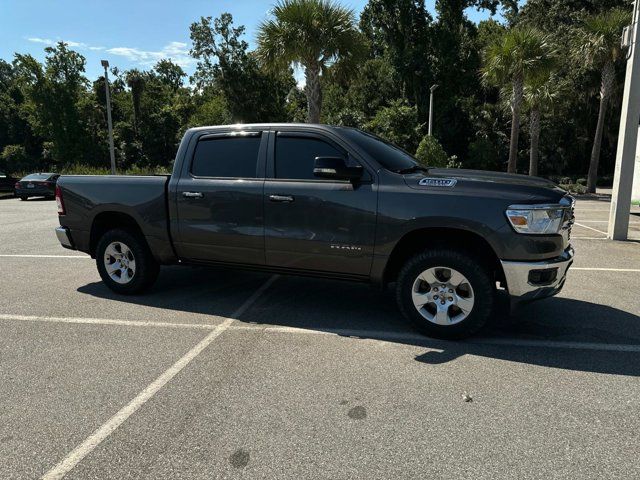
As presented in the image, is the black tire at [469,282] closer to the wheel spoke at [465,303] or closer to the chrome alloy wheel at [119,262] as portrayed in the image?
the wheel spoke at [465,303]

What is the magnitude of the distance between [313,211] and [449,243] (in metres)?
1.31

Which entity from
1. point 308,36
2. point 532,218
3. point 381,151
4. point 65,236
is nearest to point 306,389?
point 532,218

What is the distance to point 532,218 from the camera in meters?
4.09

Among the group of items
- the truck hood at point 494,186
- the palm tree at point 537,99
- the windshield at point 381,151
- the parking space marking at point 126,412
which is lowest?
the parking space marking at point 126,412

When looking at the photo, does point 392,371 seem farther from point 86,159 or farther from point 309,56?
point 86,159

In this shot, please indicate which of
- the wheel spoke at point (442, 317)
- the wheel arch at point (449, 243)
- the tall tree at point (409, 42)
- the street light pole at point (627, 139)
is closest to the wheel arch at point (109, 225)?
the wheel arch at point (449, 243)

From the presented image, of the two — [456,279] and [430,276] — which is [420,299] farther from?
[456,279]

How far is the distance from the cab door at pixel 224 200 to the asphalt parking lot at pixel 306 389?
709 millimetres

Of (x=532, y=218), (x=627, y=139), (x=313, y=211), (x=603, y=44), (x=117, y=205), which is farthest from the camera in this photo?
(x=603, y=44)

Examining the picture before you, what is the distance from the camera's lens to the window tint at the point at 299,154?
4850 millimetres

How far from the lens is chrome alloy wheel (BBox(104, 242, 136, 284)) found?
19.2ft

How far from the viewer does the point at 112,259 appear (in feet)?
19.6

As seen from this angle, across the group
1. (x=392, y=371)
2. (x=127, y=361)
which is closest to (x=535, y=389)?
(x=392, y=371)

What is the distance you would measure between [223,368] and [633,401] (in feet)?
9.82
